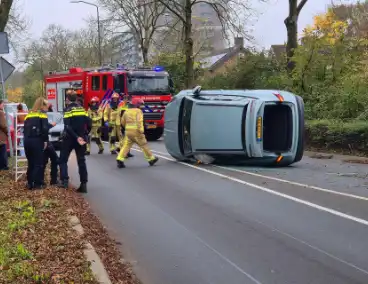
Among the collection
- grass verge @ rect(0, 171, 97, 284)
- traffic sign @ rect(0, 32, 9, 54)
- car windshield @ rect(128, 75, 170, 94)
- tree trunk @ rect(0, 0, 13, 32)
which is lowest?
grass verge @ rect(0, 171, 97, 284)

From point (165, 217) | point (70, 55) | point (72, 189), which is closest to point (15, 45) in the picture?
point (70, 55)

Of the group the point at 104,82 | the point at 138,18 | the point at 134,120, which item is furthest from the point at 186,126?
the point at 138,18

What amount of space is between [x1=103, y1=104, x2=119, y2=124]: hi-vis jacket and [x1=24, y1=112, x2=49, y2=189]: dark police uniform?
690 centimetres

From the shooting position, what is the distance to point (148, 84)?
936 inches

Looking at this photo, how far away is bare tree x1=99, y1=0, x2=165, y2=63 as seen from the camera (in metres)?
43.9

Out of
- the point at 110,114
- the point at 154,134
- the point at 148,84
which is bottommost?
the point at 154,134

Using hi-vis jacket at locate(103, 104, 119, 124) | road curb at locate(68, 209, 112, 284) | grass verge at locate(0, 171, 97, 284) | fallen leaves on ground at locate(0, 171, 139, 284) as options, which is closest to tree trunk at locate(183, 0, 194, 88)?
hi-vis jacket at locate(103, 104, 119, 124)

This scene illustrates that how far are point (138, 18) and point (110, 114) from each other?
1200 inches

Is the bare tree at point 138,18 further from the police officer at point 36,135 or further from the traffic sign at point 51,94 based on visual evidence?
the police officer at point 36,135

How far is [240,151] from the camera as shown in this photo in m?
13.0

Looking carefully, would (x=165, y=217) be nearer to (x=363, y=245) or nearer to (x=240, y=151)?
(x=363, y=245)

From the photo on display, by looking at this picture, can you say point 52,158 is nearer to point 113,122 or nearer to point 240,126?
point 240,126

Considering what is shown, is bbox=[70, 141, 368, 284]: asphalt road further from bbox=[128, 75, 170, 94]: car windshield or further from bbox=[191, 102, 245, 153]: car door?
bbox=[128, 75, 170, 94]: car windshield

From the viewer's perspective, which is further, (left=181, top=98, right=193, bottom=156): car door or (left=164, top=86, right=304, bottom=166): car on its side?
(left=181, top=98, right=193, bottom=156): car door
